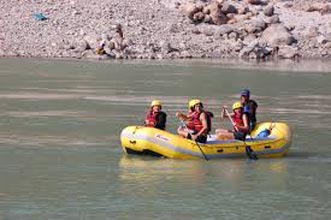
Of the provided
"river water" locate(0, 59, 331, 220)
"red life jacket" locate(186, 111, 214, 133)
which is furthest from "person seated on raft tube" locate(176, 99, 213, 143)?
"river water" locate(0, 59, 331, 220)

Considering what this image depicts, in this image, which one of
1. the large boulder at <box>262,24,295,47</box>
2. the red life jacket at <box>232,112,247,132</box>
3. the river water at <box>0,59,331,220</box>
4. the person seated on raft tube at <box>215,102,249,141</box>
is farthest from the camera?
the large boulder at <box>262,24,295,47</box>

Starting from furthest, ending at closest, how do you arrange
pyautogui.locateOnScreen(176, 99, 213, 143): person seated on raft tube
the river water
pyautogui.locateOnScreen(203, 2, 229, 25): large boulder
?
pyautogui.locateOnScreen(203, 2, 229, 25): large boulder < pyautogui.locateOnScreen(176, 99, 213, 143): person seated on raft tube < the river water

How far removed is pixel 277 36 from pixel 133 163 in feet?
118

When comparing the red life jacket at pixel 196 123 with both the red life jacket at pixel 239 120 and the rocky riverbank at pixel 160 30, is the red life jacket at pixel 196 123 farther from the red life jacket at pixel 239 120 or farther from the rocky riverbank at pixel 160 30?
the rocky riverbank at pixel 160 30

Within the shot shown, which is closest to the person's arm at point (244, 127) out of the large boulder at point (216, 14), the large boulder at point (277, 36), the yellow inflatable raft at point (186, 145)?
the yellow inflatable raft at point (186, 145)

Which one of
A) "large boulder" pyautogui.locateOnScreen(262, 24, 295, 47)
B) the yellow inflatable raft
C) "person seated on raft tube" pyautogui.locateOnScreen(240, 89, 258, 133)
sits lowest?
"large boulder" pyautogui.locateOnScreen(262, 24, 295, 47)

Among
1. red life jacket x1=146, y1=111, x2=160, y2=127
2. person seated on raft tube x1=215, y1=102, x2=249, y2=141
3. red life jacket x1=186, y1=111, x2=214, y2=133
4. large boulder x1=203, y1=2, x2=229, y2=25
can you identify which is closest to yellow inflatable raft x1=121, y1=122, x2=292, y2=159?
person seated on raft tube x1=215, y1=102, x2=249, y2=141

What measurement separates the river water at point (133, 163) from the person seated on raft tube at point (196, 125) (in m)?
0.55

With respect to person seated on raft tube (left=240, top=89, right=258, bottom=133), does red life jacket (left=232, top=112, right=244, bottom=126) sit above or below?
below

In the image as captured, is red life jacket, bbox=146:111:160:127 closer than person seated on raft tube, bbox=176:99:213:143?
No

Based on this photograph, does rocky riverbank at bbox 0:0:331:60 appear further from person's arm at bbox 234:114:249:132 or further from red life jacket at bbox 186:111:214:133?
red life jacket at bbox 186:111:214:133

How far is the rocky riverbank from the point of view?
4991 cm

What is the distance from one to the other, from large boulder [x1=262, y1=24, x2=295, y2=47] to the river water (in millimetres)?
17020

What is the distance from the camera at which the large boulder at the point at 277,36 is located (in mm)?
54000
